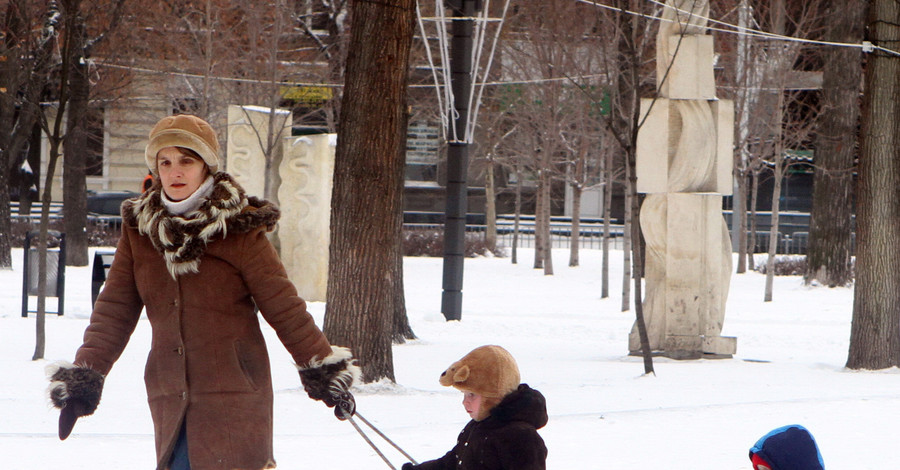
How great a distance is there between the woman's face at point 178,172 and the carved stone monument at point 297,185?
13.7 meters

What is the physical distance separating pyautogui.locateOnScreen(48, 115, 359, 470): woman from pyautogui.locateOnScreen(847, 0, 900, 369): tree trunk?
806cm

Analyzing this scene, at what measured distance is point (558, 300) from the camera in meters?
19.9

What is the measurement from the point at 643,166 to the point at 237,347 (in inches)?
344

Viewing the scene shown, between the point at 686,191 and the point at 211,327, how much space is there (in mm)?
8799

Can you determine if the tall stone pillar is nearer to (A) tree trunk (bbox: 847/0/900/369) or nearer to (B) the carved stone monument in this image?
(A) tree trunk (bbox: 847/0/900/369)

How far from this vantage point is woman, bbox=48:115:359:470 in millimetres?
3771

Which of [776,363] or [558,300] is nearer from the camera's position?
[776,363]

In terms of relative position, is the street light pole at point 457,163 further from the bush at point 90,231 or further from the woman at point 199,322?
the bush at point 90,231

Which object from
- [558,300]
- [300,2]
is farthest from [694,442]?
[300,2]

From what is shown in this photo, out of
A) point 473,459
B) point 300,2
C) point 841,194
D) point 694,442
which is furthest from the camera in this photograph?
point 300,2

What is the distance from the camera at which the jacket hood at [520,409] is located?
3.67m

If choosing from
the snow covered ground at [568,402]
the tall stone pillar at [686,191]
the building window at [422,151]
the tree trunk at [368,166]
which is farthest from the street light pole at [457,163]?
the building window at [422,151]

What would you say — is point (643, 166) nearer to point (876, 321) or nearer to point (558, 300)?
point (876, 321)

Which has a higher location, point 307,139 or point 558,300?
point 307,139
